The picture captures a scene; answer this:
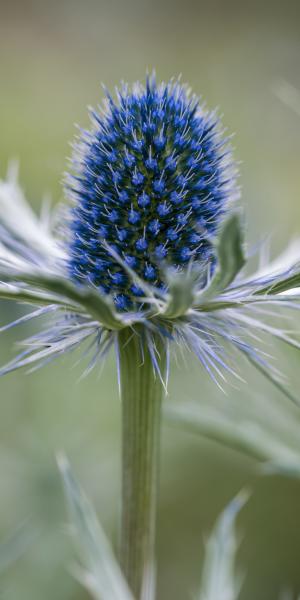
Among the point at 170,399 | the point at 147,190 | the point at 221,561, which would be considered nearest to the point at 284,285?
the point at 147,190

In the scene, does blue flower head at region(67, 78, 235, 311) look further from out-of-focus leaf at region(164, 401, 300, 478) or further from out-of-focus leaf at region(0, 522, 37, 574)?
out-of-focus leaf at region(0, 522, 37, 574)

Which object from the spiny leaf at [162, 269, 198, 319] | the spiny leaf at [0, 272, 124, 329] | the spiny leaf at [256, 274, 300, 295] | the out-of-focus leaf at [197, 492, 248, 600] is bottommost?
the out-of-focus leaf at [197, 492, 248, 600]

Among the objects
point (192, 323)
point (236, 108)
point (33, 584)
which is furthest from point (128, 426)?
point (236, 108)

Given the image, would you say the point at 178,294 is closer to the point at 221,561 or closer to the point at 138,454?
the point at 138,454

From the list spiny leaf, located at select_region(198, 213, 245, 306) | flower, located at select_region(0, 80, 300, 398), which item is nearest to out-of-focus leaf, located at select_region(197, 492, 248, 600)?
flower, located at select_region(0, 80, 300, 398)

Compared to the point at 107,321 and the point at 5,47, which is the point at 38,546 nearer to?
the point at 107,321
